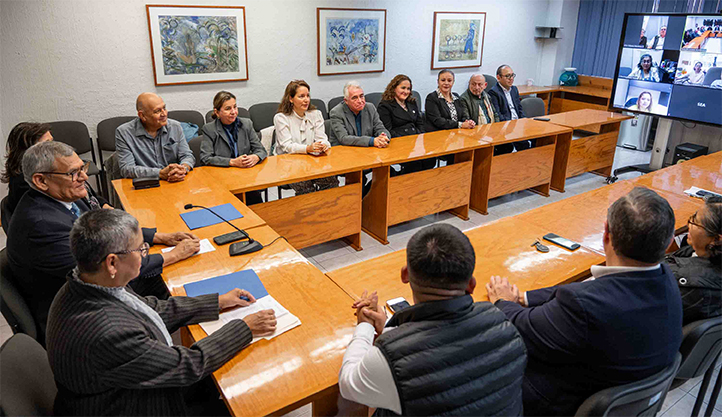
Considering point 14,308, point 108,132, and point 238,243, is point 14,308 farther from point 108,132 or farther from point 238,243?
point 108,132

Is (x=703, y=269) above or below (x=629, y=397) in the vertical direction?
above

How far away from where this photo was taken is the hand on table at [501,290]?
1938 mm

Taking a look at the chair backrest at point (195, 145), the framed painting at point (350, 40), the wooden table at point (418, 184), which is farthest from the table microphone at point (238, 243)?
the framed painting at point (350, 40)

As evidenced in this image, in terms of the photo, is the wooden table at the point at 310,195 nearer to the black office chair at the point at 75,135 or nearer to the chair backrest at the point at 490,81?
the black office chair at the point at 75,135

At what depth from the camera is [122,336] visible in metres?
1.35

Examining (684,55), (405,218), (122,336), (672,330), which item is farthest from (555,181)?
(122,336)

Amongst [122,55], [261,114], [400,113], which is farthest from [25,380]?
[261,114]

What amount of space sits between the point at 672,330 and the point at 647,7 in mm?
7057

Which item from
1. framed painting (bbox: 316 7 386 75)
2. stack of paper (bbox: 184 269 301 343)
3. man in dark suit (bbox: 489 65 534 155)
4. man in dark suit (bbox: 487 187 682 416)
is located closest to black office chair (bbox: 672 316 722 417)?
man in dark suit (bbox: 487 187 682 416)

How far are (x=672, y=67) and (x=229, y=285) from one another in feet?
18.1

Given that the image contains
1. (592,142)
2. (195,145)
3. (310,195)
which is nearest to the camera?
(310,195)

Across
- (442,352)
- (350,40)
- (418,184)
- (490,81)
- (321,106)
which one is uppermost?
(350,40)

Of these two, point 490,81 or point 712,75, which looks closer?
point 712,75

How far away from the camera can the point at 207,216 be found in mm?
2660
